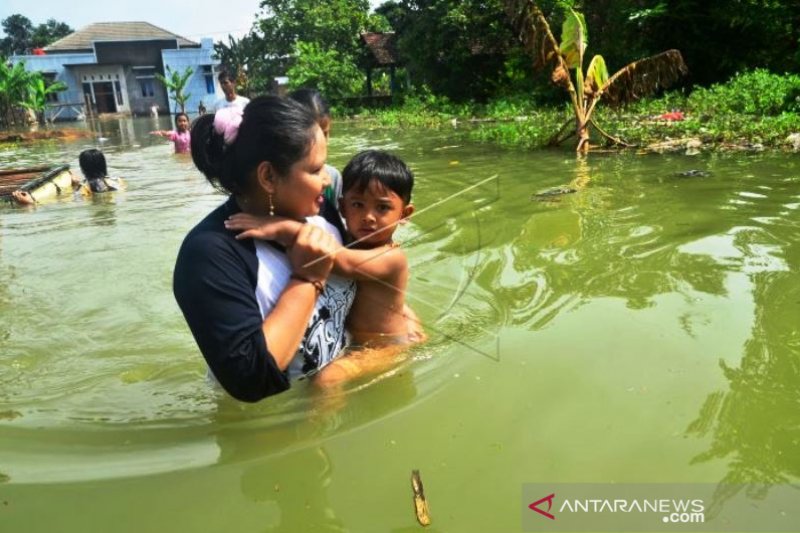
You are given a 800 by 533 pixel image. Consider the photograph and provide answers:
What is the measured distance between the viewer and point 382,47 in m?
26.7

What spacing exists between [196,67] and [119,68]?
4425 mm

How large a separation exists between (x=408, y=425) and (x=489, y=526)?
0.59m

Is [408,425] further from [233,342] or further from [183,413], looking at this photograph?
[183,413]

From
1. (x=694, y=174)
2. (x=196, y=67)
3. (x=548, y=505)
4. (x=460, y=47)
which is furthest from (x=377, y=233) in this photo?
(x=196, y=67)

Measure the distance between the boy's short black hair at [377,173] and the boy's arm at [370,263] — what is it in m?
0.24

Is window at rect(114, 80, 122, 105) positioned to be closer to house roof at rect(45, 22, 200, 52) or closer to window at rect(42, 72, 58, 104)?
house roof at rect(45, 22, 200, 52)

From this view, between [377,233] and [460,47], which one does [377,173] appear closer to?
[377,233]

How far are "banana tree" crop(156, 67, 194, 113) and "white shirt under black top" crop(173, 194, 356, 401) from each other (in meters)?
34.7

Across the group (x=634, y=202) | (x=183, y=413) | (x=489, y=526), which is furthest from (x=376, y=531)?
(x=634, y=202)

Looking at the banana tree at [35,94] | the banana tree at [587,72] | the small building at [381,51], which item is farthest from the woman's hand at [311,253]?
the banana tree at [35,94]

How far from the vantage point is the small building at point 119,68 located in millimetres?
36219

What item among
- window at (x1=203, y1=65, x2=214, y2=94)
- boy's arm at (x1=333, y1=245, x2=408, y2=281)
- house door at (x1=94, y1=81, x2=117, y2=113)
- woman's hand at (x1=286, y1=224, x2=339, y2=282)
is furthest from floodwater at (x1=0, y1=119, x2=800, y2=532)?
house door at (x1=94, y1=81, x2=117, y2=113)

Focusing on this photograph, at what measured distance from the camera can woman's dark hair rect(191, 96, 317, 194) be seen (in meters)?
1.71

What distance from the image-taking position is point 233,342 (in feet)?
5.51
